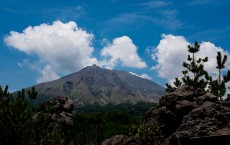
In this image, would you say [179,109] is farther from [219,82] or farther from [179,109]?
[219,82]

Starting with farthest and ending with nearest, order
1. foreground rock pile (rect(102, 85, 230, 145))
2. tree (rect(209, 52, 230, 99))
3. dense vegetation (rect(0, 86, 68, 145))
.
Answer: tree (rect(209, 52, 230, 99)) < foreground rock pile (rect(102, 85, 230, 145)) < dense vegetation (rect(0, 86, 68, 145))

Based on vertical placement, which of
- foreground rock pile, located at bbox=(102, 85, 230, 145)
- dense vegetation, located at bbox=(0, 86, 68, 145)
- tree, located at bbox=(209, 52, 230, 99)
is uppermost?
tree, located at bbox=(209, 52, 230, 99)

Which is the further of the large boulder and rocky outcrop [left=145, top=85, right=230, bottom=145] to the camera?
the large boulder

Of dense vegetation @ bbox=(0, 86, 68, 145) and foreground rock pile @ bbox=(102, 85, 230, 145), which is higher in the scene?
foreground rock pile @ bbox=(102, 85, 230, 145)

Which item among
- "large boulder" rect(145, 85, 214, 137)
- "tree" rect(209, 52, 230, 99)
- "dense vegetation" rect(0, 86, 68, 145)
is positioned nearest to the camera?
"dense vegetation" rect(0, 86, 68, 145)

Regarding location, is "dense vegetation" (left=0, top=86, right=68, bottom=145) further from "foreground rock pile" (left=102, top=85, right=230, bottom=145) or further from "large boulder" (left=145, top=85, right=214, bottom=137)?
"large boulder" (left=145, top=85, right=214, bottom=137)

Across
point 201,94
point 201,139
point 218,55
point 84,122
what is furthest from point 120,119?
point 201,139

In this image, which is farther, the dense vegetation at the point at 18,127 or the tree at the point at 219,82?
the tree at the point at 219,82

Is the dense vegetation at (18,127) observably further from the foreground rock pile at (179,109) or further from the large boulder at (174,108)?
the large boulder at (174,108)

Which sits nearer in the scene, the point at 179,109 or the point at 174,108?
the point at 179,109

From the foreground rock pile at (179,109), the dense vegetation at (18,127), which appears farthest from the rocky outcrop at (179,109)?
the dense vegetation at (18,127)

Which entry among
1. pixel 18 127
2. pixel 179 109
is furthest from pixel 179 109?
pixel 18 127

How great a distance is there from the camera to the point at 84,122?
94.9 metres

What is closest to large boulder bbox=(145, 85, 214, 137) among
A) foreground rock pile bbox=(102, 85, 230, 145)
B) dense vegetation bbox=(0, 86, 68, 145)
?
foreground rock pile bbox=(102, 85, 230, 145)
